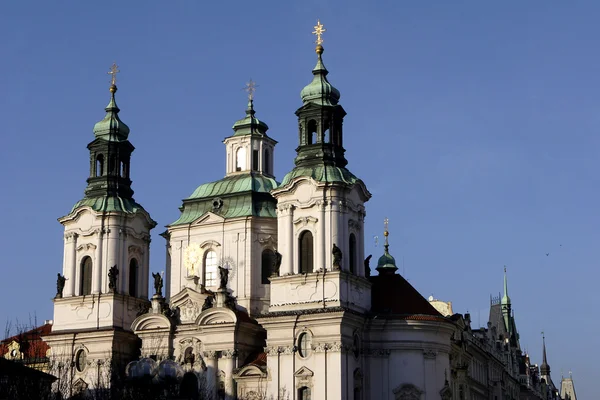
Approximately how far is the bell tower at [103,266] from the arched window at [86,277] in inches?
2.4

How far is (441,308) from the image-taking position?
88750 millimetres

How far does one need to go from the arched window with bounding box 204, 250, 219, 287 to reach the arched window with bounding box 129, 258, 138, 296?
4410 mm

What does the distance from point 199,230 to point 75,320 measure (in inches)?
361

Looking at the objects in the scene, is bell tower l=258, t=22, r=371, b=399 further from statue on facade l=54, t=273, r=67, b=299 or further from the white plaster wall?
statue on facade l=54, t=273, r=67, b=299

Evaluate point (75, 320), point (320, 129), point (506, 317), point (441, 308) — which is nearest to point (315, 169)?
point (320, 129)

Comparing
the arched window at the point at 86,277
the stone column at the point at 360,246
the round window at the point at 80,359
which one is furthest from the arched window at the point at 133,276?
the stone column at the point at 360,246

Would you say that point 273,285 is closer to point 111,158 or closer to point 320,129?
point 320,129

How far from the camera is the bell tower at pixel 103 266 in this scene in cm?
6275

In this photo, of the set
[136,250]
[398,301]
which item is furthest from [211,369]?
[398,301]

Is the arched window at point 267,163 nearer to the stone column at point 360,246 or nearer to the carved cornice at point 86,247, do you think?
the stone column at point 360,246

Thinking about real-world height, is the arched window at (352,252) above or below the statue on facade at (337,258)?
above

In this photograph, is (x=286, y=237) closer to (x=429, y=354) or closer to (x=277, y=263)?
(x=277, y=263)

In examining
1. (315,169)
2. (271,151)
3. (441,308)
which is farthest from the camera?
(441,308)

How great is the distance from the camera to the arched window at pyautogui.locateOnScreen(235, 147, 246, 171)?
225ft
